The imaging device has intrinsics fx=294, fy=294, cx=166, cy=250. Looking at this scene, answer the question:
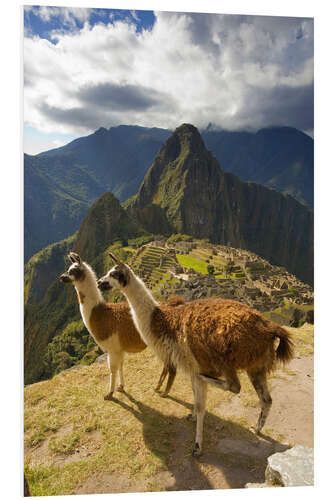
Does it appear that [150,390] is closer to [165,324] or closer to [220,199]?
[165,324]

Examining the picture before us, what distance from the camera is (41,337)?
3269 centimetres

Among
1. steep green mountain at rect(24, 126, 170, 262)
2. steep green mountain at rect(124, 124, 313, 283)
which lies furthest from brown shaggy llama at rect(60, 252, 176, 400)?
steep green mountain at rect(124, 124, 313, 283)

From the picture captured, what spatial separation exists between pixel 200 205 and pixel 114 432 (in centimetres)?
10789

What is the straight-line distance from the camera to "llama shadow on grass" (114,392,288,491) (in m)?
2.58

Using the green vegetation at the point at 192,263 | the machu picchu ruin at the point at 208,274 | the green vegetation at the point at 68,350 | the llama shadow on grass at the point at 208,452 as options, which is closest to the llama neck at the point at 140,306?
the llama shadow on grass at the point at 208,452

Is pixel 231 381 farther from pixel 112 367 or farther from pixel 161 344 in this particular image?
pixel 112 367

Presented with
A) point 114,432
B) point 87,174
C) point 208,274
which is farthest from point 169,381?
point 87,174

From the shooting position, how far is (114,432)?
3.05 m

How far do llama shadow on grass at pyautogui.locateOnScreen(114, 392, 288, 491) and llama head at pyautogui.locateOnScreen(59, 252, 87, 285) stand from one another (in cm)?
166

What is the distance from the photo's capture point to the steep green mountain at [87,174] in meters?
36.2

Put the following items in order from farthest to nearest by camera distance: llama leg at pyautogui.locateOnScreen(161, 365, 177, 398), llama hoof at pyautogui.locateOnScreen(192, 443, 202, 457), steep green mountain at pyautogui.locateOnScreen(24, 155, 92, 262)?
steep green mountain at pyautogui.locateOnScreen(24, 155, 92, 262), llama leg at pyautogui.locateOnScreen(161, 365, 177, 398), llama hoof at pyautogui.locateOnScreen(192, 443, 202, 457)

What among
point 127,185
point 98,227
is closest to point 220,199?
point 127,185

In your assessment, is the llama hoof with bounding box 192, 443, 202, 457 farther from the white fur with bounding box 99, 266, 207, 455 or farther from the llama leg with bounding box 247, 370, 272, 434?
the llama leg with bounding box 247, 370, 272, 434
